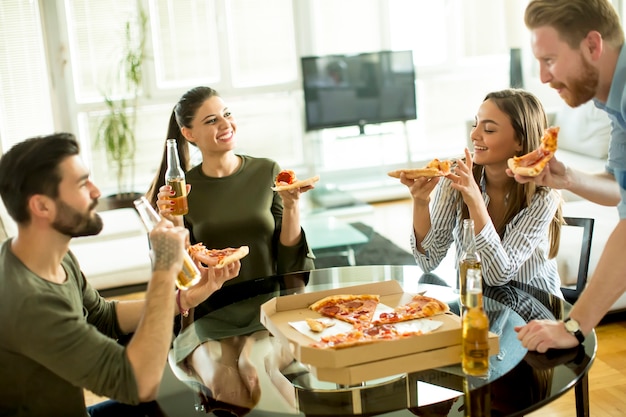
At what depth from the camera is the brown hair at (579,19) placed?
74.2 inches

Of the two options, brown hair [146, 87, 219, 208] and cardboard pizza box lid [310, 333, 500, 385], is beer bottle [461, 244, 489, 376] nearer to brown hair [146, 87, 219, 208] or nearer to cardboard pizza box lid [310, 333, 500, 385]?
cardboard pizza box lid [310, 333, 500, 385]

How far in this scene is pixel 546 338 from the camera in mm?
1867

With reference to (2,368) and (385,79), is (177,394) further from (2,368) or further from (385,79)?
(385,79)

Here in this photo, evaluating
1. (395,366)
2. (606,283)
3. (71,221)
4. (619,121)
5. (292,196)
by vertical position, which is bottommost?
(395,366)

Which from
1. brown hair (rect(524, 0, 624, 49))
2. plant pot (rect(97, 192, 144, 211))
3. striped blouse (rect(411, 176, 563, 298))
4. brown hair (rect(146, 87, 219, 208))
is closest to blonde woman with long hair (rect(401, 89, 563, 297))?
striped blouse (rect(411, 176, 563, 298))

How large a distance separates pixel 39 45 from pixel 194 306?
4.33m

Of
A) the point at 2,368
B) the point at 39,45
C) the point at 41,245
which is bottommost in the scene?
the point at 2,368

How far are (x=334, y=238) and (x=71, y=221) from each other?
3129 mm

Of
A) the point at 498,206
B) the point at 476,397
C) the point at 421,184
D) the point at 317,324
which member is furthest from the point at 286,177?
the point at 476,397

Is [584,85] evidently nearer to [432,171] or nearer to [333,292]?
[432,171]

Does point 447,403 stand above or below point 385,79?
below

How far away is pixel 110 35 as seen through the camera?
6.22 m

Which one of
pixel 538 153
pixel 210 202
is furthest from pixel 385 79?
pixel 538 153

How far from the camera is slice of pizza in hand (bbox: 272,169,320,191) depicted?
2.61 m
